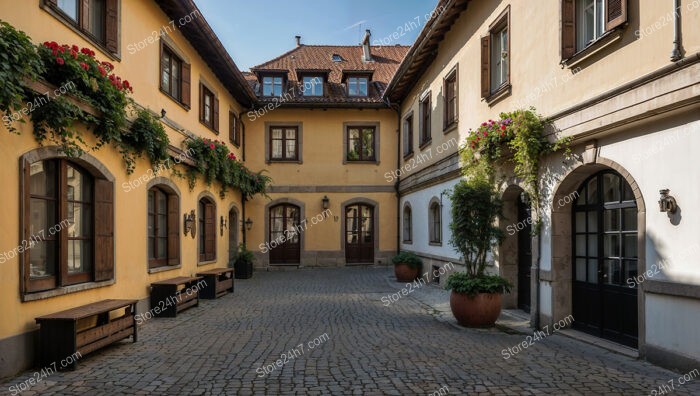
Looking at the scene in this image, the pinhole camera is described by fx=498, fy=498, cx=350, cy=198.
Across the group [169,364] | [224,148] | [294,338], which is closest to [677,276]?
[294,338]

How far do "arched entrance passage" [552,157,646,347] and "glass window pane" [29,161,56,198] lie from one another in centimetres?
708

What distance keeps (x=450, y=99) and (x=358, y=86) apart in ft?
25.9

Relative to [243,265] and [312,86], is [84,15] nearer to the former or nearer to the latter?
[243,265]

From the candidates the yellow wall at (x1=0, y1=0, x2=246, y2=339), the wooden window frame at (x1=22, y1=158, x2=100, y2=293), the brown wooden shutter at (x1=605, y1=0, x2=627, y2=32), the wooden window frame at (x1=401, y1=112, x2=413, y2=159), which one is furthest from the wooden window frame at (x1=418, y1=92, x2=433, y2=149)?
the wooden window frame at (x1=22, y1=158, x2=100, y2=293)

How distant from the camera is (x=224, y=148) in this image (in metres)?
13.8

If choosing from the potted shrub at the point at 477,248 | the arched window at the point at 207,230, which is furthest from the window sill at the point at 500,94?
the arched window at the point at 207,230

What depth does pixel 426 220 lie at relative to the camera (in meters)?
14.9

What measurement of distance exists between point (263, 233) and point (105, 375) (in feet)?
45.1

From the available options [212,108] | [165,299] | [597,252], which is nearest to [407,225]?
[212,108]

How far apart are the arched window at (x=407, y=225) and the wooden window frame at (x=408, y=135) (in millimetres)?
1966

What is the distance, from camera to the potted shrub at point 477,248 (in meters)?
8.01

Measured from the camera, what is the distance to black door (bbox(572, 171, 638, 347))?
6.44m

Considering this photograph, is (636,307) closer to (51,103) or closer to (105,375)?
(105,375)

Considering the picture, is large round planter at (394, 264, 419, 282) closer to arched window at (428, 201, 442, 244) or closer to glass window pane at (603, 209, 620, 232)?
arched window at (428, 201, 442, 244)
